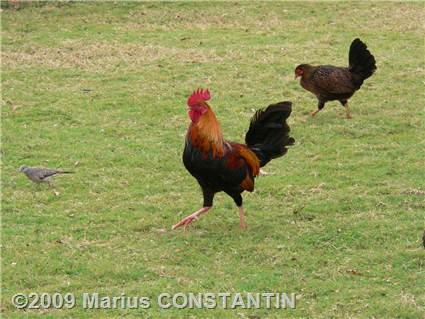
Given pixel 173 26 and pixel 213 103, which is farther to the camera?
pixel 173 26

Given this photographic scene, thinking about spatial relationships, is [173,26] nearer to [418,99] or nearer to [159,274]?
[418,99]

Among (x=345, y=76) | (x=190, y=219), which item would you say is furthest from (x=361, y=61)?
(x=190, y=219)

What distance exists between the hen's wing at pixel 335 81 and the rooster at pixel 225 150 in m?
3.99

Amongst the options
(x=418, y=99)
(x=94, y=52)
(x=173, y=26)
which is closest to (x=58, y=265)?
(x=418, y=99)

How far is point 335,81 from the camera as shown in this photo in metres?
14.7

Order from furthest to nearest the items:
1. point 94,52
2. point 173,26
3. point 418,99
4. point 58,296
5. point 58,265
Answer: point 173,26, point 94,52, point 418,99, point 58,265, point 58,296

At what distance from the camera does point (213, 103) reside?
1606cm

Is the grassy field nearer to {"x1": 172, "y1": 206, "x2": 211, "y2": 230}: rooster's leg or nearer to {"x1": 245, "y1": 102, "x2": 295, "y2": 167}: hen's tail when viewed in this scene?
{"x1": 172, "y1": 206, "x2": 211, "y2": 230}: rooster's leg

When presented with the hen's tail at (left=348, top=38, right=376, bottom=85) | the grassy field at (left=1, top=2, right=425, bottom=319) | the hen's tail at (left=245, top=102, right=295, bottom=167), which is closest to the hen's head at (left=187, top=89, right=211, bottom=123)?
the hen's tail at (left=245, top=102, right=295, bottom=167)

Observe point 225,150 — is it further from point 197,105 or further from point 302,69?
point 302,69

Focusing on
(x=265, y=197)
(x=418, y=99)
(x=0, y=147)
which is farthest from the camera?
(x=418, y=99)

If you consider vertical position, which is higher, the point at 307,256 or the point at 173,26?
the point at 173,26

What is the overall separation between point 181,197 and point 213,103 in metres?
4.46

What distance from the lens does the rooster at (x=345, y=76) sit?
48.4 feet
